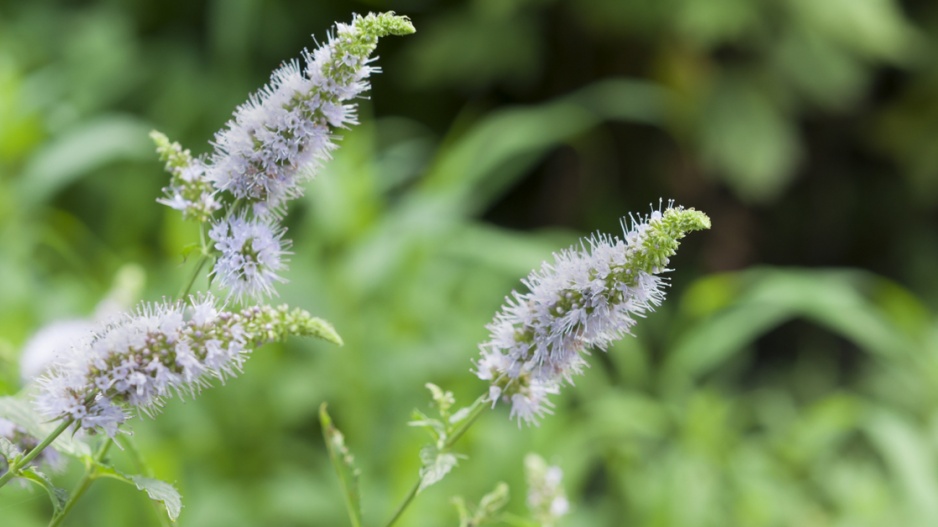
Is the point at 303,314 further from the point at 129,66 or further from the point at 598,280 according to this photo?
the point at 129,66

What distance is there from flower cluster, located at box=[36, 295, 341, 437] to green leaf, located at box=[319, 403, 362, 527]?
0.12 meters

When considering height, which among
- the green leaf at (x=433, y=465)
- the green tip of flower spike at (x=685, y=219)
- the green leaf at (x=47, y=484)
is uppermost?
the green tip of flower spike at (x=685, y=219)

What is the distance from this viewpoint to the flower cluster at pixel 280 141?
555mm

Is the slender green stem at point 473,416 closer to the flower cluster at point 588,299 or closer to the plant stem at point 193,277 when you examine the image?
the flower cluster at point 588,299

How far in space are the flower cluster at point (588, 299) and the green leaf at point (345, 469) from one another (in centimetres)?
13

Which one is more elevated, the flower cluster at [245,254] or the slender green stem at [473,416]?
the flower cluster at [245,254]

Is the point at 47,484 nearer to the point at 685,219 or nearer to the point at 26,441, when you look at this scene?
the point at 26,441

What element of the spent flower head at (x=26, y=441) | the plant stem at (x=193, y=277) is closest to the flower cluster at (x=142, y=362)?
the plant stem at (x=193, y=277)

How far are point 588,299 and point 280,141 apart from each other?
0.20 metres

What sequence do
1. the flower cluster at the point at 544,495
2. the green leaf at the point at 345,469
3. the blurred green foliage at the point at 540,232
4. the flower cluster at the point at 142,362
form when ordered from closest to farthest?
the flower cluster at the point at 142,362
the green leaf at the point at 345,469
the flower cluster at the point at 544,495
the blurred green foliage at the point at 540,232

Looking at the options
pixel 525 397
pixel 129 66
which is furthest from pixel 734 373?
pixel 525 397

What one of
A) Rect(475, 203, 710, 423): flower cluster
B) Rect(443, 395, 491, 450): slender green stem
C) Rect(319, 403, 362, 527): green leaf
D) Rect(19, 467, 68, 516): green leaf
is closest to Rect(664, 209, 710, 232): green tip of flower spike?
Rect(475, 203, 710, 423): flower cluster

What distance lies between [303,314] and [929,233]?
13.6ft

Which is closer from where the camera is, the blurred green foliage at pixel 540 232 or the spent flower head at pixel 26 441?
the spent flower head at pixel 26 441
